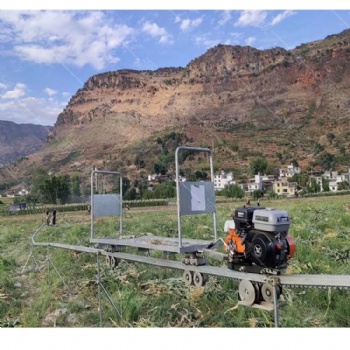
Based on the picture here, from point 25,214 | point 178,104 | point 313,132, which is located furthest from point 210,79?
point 25,214

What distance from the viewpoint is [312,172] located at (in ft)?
78.1

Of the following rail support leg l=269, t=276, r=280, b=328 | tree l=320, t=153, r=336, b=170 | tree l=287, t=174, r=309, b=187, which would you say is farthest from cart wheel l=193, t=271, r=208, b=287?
tree l=320, t=153, r=336, b=170

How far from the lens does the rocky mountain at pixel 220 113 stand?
102 ft

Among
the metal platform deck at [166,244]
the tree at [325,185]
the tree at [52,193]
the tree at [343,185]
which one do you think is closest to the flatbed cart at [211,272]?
the metal platform deck at [166,244]

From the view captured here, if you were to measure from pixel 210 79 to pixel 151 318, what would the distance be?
89.7 metres

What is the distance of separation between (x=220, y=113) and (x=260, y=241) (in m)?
62.7

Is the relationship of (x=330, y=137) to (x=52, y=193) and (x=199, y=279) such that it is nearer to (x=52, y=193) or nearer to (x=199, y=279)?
(x=52, y=193)

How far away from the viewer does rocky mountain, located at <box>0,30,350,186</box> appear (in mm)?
30953

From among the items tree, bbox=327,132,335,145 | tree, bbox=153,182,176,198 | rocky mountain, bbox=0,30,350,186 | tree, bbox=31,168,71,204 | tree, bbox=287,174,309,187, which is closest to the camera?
tree, bbox=153,182,176,198

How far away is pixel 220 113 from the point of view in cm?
6384

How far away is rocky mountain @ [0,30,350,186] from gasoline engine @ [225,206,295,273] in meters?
15.0

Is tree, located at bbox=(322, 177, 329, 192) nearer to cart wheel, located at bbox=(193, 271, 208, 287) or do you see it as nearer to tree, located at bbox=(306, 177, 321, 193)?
tree, located at bbox=(306, 177, 321, 193)

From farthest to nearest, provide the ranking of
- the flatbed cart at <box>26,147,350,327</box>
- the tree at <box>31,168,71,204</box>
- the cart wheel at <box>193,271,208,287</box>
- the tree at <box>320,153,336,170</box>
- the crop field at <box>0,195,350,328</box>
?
the tree at <box>320,153,336,170</box> → the tree at <box>31,168,71,204</box> → the crop field at <box>0,195,350,328</box> → the cart wheel at <box>193,271,208,287</box> → the flatbed cart at <box>26,147,350,327</box>

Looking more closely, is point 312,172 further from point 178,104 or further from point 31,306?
point 178,104
